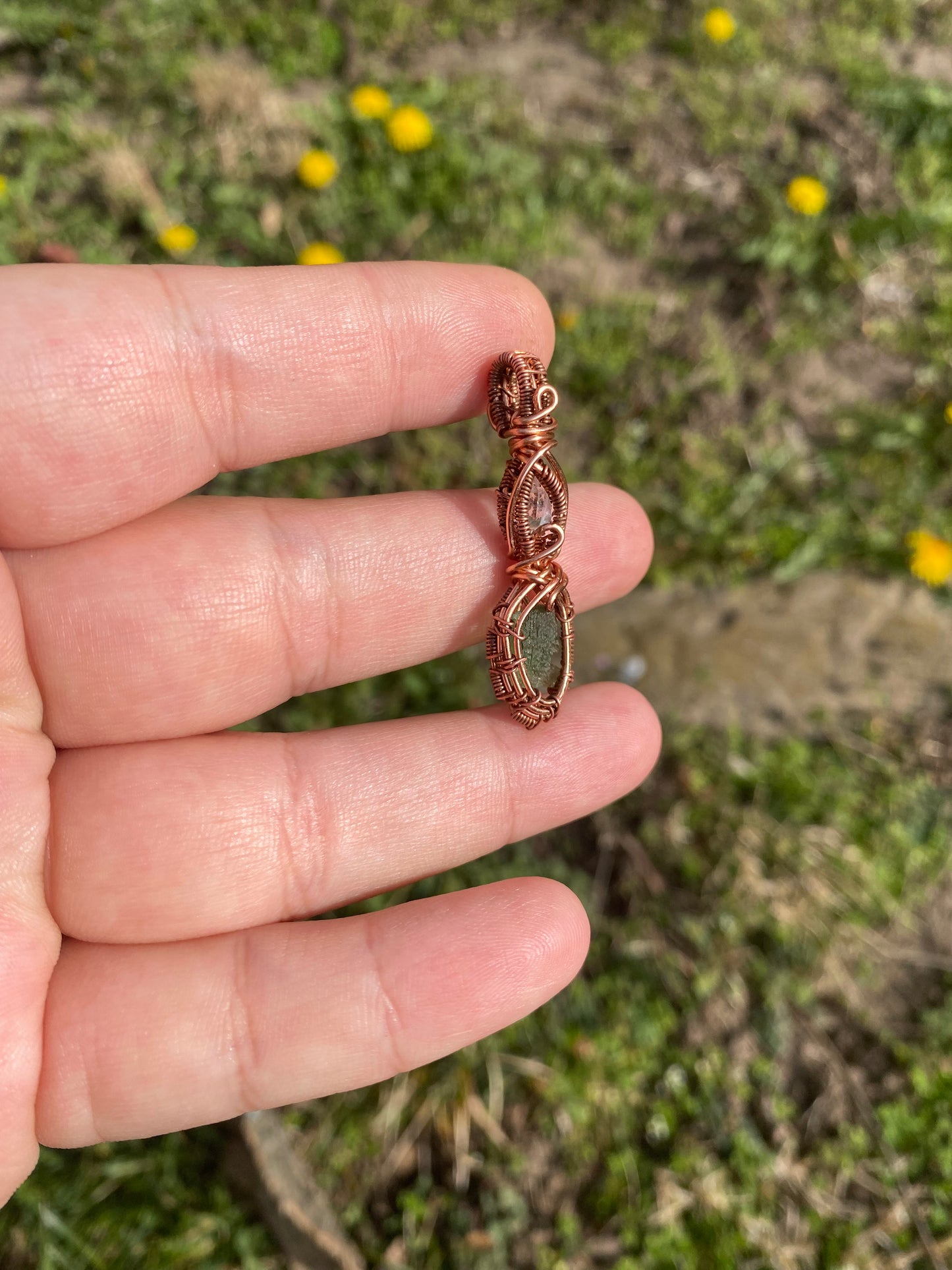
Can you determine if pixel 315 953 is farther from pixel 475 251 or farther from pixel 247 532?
pixel 475 251

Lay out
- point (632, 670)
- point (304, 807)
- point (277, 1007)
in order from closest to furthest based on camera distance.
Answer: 1. point (277, 1007)
2. point (304, 807)
3. point (632, 670)

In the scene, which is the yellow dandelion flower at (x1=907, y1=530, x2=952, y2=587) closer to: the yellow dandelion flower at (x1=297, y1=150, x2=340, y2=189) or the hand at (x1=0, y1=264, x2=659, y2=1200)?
the hand at (x1=0, y1=264, x2=659, y2=1200)

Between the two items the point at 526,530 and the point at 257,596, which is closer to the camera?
the point at 257,596

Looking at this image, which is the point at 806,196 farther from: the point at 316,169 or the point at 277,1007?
the point at 277,1007

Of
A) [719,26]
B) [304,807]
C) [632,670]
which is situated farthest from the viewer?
[719,26]

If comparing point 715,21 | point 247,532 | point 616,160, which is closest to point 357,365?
point 247,532

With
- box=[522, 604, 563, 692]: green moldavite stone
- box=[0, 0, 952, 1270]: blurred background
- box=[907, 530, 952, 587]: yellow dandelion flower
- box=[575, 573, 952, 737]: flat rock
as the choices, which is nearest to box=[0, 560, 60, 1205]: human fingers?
box=[0, 0, 952, 1270]: blurred background

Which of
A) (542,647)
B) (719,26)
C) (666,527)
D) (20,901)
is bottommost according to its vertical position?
(20,901)

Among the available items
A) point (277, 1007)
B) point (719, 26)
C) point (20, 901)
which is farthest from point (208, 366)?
point (719, 26)
